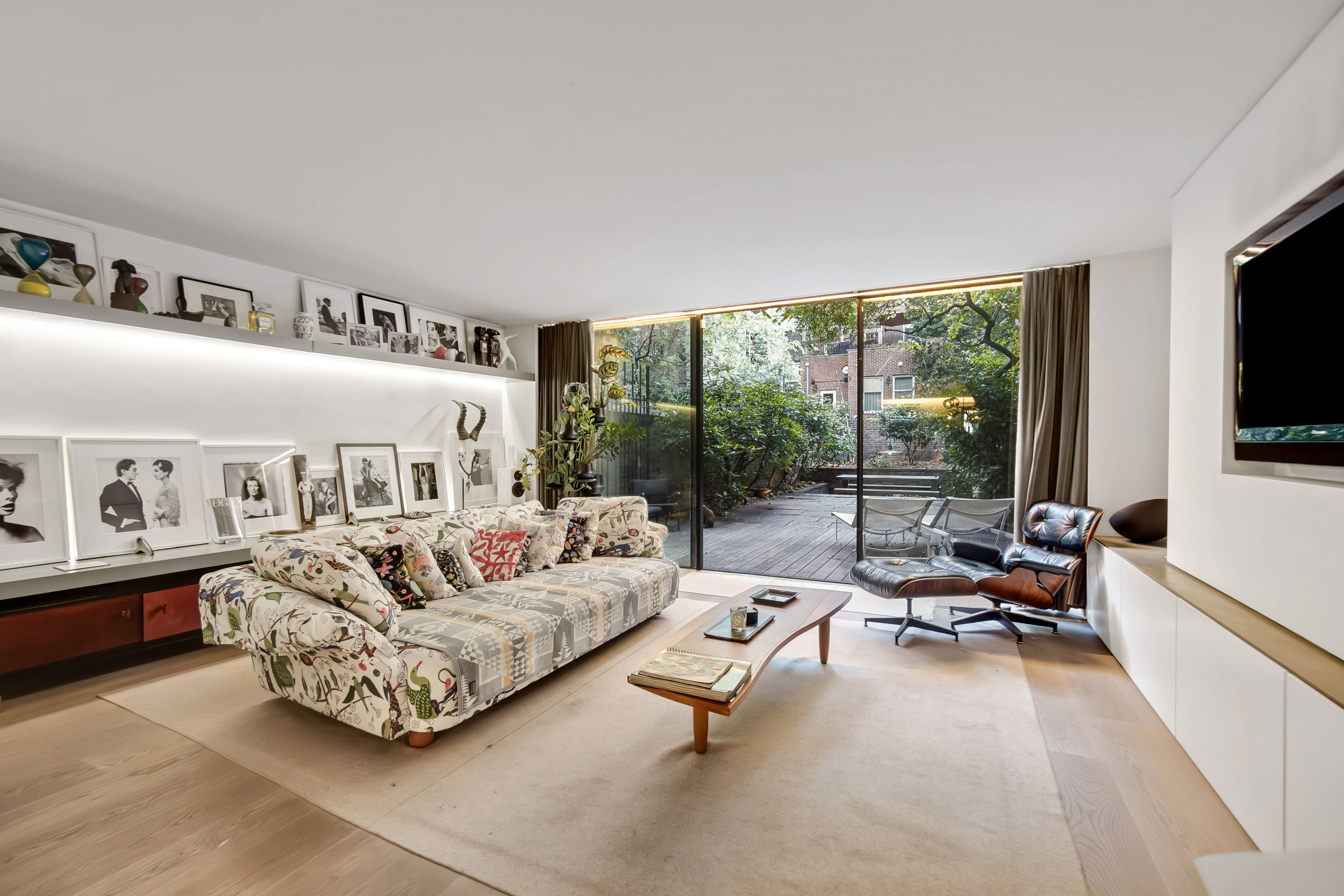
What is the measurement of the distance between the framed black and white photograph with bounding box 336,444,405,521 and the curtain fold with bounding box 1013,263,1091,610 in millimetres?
5053

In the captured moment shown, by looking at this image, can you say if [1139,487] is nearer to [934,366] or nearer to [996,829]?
[934,366]

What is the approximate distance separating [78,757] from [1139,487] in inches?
233

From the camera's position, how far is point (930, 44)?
6.26 feet

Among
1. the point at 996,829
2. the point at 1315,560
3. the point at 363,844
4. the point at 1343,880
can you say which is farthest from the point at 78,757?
the point at 1315,560

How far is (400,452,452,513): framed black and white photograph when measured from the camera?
5195mm

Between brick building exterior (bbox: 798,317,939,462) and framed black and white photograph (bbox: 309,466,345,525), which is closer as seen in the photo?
framed black and white photograph (bbox: 309,466,345,525)

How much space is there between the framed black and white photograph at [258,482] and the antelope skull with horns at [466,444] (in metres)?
1.52

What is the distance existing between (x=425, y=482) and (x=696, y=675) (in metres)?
3.91

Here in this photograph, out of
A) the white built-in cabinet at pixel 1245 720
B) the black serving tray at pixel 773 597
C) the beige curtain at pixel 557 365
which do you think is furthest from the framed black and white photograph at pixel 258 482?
the white built-in cabinet at pixel 1245 720

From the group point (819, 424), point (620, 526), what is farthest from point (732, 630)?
point (819, 424)

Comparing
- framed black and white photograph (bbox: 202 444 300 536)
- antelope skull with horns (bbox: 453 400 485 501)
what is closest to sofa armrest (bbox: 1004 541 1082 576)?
antelope skull with horns (bbox: 453 400 485 501)

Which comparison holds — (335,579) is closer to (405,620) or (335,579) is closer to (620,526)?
(405,620)

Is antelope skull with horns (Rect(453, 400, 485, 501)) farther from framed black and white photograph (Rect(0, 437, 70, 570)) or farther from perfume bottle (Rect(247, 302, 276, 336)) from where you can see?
framed black and white photograph (Rect(0, 437, 70, 570))

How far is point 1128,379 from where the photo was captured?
398 centimetres
